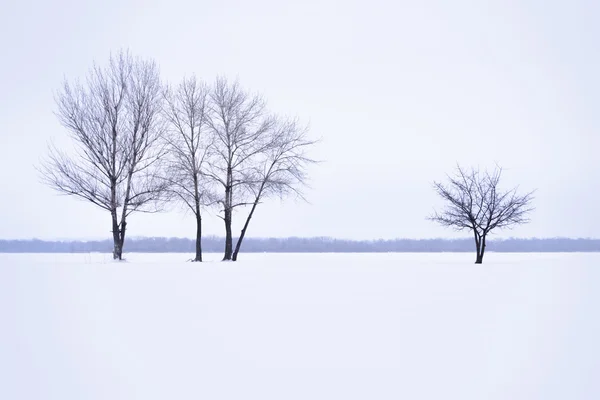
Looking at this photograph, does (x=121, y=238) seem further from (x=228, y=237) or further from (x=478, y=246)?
(x=478, y=246)

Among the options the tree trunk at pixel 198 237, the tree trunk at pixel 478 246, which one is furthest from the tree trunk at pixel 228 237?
the tree trunk at pixel 478 246

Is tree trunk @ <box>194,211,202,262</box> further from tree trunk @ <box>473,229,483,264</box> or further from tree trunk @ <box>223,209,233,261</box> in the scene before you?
tree trunk @ <box>473,229,483,264</box>

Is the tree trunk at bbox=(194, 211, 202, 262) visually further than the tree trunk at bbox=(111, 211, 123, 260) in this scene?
Yes

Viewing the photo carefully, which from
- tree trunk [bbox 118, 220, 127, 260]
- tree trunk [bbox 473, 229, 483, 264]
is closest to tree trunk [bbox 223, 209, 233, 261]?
tree trunk [bbox 118, 220, 127, 260]
